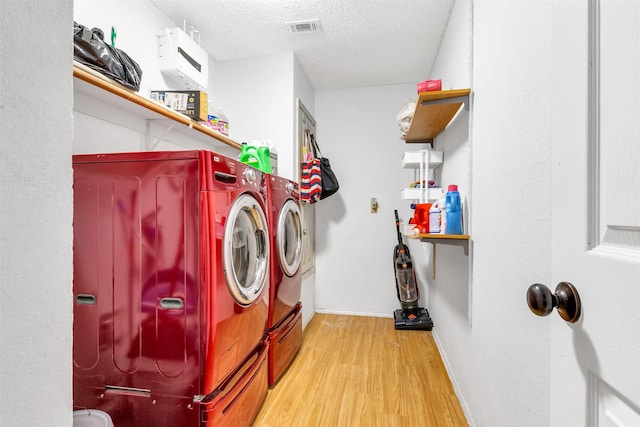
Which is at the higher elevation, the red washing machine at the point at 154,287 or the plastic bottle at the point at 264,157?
the plastic bottle at the point at 264,157

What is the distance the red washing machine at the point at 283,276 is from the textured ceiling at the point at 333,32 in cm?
120

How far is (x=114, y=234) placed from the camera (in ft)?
3.91

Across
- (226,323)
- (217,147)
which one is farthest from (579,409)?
(217,147)

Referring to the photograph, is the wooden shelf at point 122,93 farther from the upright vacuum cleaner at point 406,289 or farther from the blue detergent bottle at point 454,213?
the upright vacuum cleaner at point 406,289

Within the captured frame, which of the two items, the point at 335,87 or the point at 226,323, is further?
the point at 335,87

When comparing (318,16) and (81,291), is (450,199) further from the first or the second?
(81,291)

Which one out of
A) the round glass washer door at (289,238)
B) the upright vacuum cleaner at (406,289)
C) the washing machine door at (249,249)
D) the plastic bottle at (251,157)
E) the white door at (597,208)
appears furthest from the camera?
the upright vacuum cleaner at (406,289)

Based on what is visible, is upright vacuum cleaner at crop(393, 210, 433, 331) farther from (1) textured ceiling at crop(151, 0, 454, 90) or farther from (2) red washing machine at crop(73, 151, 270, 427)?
(2) red washing machine at crop(73, 151, 270, 427)

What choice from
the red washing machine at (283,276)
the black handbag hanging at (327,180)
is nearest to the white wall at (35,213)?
the red washing machine at (283,276)

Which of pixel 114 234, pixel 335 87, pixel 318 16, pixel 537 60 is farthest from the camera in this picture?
pixel 335 87

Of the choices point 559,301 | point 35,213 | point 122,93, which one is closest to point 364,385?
point 559,301

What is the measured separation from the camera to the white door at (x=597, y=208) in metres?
0.36

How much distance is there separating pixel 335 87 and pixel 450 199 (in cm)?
218

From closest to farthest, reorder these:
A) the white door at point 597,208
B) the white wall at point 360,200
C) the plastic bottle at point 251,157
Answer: the white door at point 597,208 < the plastic bottle at point 251,157 < the white wall at point 360,200
